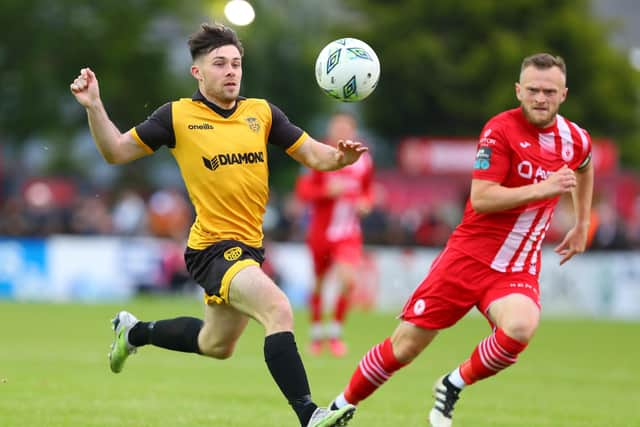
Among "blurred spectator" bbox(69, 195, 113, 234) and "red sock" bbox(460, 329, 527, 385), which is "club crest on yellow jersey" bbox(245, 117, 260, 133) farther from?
"blurred spectator" bbox(69, 195, 113, 234)

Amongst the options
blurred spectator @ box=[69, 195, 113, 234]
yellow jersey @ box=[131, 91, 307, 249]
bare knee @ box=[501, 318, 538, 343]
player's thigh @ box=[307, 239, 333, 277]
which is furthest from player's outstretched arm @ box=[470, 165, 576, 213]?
blurred spectator @ box=[69, 195, 113, 234]

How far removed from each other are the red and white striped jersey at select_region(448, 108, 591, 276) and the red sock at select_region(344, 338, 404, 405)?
0.85m

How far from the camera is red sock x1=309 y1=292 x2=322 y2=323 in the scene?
15086mm

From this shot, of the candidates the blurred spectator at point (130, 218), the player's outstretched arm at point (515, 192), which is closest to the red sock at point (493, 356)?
the player's outstretched arm at point (515, 192)

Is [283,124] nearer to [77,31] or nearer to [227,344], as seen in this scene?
[227,344]

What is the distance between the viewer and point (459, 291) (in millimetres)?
8031

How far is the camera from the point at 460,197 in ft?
154

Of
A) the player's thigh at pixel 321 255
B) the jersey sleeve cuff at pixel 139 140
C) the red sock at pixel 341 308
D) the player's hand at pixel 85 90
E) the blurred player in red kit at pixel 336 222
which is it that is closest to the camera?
the player's hand at pixel 85 90

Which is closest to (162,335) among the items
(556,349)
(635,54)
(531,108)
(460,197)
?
(531,108)

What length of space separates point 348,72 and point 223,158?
99 centimetres

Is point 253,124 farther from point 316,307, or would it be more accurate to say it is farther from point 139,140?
point 316,307

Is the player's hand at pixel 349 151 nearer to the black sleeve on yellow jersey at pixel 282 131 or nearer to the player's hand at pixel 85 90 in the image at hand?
the black sleeve on yellow jersey at pixel 282 131

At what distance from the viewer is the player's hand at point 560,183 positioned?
24.7ft

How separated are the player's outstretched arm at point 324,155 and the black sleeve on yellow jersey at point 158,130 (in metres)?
0.83
